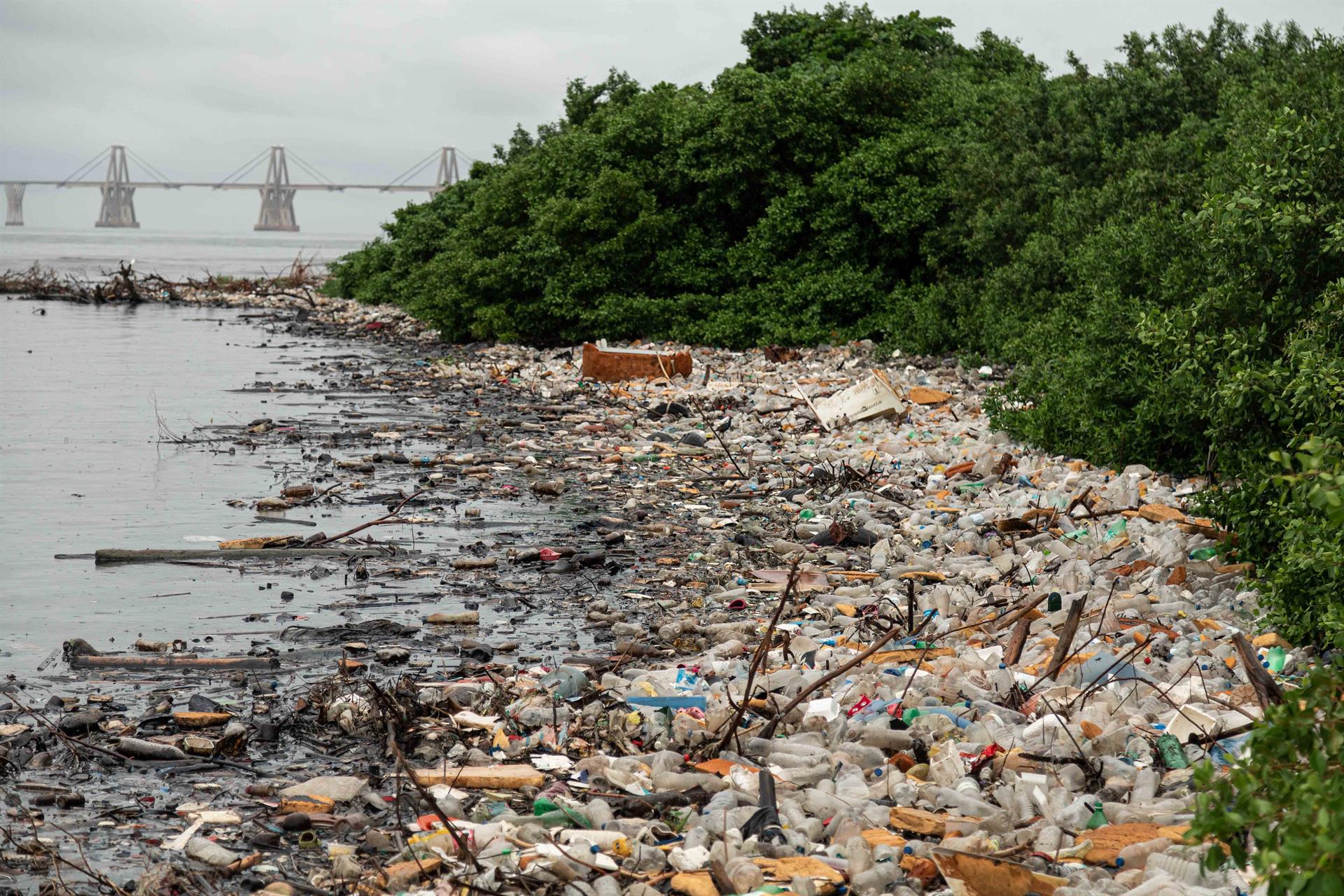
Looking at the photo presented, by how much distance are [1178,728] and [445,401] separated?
1221cm

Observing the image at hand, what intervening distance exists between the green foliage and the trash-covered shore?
1.00 metres

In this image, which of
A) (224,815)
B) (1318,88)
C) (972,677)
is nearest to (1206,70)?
(1318,88)

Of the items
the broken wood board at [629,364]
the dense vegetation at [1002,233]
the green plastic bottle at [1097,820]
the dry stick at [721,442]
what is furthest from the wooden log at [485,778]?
the broken wood board at [629,364]

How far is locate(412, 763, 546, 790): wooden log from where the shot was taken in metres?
4.39

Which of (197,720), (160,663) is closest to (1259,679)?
(197,720)

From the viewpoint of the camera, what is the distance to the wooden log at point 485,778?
439 centimetres

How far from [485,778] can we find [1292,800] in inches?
113

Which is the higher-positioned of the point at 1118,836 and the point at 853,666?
the point at 853,666

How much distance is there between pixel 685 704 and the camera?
505cm

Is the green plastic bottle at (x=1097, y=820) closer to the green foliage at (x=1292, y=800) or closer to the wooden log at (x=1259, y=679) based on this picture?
the wooden log at (x=1259, y=679)

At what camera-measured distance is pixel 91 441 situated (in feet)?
40.6

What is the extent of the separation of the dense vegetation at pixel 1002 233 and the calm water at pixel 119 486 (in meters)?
5.18

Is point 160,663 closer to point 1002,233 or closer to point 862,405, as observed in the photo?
point 862,405

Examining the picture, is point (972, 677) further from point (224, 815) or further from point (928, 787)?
point (224, 815)
